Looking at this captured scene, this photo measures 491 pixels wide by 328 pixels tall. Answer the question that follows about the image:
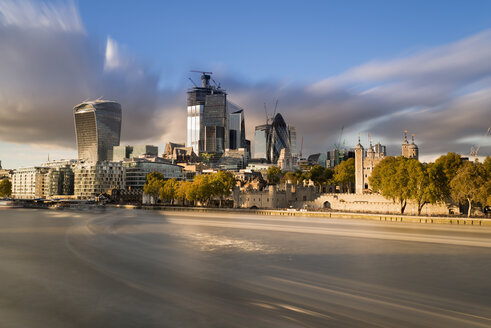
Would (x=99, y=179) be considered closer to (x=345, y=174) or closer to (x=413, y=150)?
(x=345, y=174)

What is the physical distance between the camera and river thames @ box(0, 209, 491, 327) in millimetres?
18625

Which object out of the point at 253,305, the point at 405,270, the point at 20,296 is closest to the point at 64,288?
the point at 20,296

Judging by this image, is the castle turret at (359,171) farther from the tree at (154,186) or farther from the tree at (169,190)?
the tree at (154,186)

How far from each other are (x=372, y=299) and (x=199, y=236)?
31.8m

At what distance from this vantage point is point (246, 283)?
25312mm

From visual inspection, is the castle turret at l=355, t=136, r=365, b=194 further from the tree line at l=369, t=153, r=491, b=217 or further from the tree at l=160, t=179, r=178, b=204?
the tree at l=160, t=179, r=178, b=204

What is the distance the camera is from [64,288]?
78.3 ft

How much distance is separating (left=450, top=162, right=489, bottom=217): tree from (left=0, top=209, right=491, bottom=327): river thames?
1004 inches

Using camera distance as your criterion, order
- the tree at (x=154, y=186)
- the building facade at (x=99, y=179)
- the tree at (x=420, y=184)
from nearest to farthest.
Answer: the tree at (x=420, y=184), the tree at (x=154, y=186), the building facade at (x=99, y=179)

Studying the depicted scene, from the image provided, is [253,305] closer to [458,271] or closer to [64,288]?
[64,288]

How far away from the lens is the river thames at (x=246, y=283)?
733 inches

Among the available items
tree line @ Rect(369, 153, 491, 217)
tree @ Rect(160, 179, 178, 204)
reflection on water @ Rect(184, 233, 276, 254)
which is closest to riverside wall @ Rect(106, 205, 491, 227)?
tree line @ Rect(369, 153, 491, 217)

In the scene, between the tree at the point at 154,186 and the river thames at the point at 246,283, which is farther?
the tree at the point at 154,186

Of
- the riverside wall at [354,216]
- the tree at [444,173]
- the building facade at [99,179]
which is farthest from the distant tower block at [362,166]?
the building facade at [99,179]
